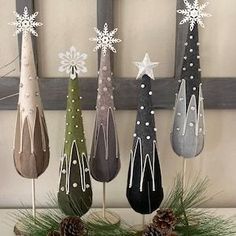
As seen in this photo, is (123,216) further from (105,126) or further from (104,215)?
(105,126)

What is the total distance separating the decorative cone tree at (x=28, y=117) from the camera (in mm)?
699

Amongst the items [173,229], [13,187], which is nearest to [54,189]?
[13,187]

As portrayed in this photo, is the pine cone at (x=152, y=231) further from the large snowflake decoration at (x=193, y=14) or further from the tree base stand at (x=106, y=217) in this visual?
the large snowflake decoration at (x=193, y=14)

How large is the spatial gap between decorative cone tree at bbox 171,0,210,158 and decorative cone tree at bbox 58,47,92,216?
15 centimetres

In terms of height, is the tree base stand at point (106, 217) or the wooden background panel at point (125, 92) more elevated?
the wooden background panel at point (125, 92)

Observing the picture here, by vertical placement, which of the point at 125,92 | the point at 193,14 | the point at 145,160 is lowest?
the point at 145,160

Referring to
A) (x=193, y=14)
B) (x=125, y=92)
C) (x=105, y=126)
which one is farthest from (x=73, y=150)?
(x=193, y=14)

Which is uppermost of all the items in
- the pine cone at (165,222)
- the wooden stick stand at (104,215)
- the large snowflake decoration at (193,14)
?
the large snowflake decoration at (193,14)

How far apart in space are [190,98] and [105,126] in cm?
14

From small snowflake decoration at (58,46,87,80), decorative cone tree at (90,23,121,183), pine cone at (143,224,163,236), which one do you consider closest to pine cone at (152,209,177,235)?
pine cone at (143,224,163,236)

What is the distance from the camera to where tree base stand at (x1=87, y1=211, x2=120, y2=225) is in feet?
2.51

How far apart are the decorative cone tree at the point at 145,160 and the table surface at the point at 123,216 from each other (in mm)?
112

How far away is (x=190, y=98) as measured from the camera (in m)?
0.72

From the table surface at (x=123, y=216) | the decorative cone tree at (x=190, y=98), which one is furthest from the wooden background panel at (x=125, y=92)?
the table surface at (x=123, y=216)
